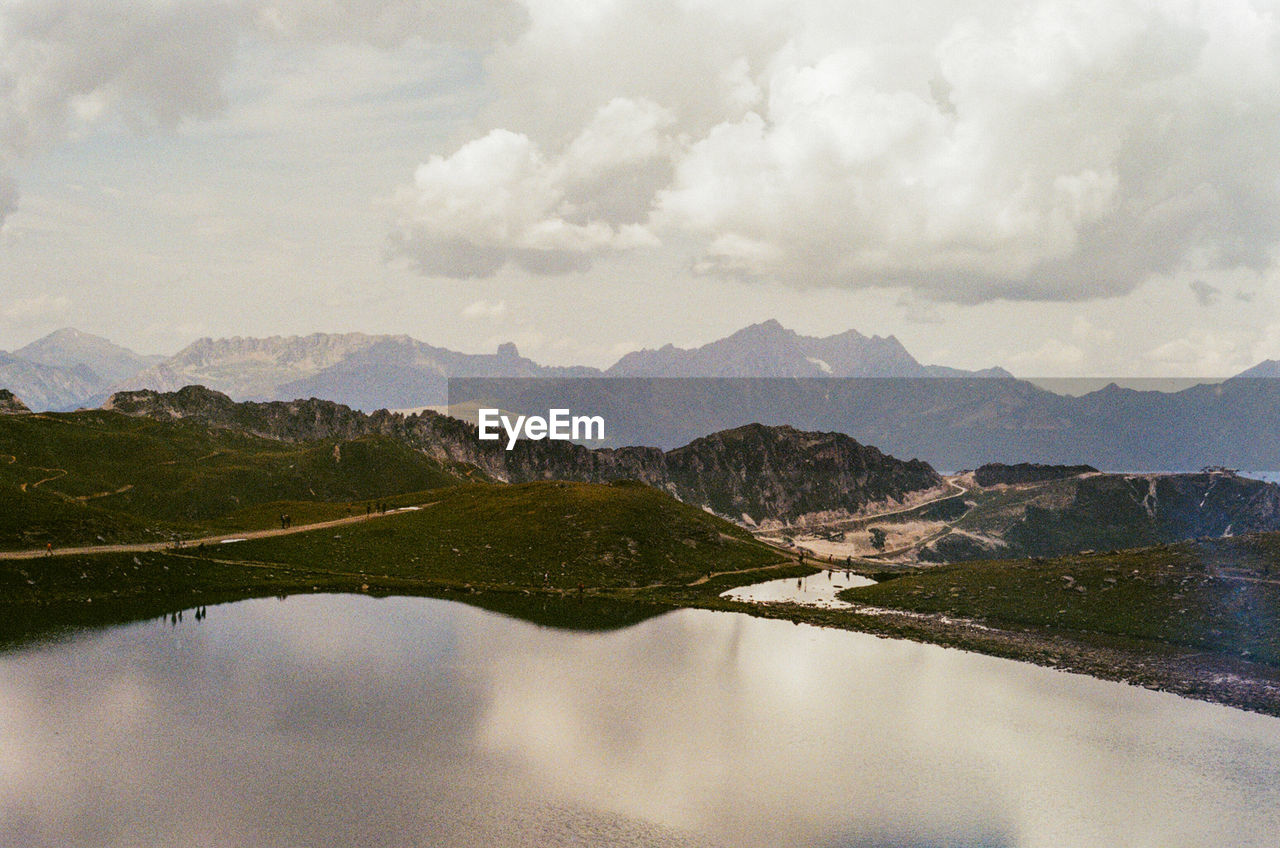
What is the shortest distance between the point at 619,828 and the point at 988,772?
29.2 meters

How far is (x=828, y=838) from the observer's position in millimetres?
48781

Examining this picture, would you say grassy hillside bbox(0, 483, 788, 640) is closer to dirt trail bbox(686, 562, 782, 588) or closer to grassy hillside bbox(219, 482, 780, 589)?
grassy hillside bbox(219, 482, 780, 589)

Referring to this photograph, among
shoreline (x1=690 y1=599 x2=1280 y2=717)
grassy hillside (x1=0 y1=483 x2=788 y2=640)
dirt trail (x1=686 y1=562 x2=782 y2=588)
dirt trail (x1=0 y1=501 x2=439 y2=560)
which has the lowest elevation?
shoreline (x1=690 y1=599 x2=1280 y2=717)

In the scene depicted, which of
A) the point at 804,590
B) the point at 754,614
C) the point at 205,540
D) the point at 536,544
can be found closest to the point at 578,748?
the point at 754,614

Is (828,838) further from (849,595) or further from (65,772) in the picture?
(849,595)

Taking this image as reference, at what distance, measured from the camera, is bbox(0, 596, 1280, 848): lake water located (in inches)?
1938

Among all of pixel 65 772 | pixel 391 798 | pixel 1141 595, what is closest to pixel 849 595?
pixel 1141 595

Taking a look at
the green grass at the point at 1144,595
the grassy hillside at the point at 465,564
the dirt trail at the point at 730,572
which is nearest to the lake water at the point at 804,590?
the grassy hillside at the point at 465,564

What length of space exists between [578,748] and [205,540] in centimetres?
9107

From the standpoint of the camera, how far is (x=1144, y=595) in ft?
377

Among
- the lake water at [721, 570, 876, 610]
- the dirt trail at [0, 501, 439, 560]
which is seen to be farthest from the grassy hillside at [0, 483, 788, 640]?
the lake water at [721, 570, 876, 610]

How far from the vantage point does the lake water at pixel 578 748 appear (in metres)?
49.2

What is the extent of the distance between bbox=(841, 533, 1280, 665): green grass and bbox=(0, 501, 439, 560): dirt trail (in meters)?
91.3

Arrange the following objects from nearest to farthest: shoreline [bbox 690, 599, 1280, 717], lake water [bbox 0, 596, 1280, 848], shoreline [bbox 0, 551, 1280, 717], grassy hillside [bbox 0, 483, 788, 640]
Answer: lake water [bbox 0, 596, 1280, 848] < shoreline [bbox 690, 599, 1280, 717] < shoreline [bbox 0, 551, 1280, 717] < grassy hillside [bbox 0, 483, 788, 640]
